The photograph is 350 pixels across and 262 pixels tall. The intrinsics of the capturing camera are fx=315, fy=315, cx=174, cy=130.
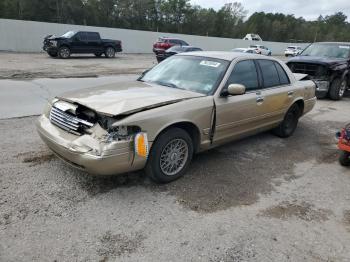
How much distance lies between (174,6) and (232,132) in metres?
58.9

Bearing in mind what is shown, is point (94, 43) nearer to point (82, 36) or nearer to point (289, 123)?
point (82, 36)

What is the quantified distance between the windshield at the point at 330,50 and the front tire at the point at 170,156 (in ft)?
29.9

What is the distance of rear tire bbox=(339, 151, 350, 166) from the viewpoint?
5.02 meters

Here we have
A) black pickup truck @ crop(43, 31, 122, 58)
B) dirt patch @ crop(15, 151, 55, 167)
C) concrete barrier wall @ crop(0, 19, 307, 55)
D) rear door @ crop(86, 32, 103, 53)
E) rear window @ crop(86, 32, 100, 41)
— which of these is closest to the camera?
dirt patch @ crop(15, 151, 55, 167)

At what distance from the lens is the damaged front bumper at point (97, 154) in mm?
3348

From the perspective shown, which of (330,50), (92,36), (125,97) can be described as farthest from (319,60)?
(92,36)

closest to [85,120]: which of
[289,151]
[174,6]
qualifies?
[289,151]

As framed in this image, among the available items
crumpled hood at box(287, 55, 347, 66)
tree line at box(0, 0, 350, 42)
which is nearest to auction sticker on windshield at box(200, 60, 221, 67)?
crumpled hood at box(287, 55, 347, 66)

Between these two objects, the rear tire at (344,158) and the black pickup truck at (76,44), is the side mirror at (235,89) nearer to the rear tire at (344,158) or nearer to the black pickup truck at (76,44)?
A: the rear tire at (344,158)

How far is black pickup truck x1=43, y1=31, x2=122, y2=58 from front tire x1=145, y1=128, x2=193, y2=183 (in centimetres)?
1837

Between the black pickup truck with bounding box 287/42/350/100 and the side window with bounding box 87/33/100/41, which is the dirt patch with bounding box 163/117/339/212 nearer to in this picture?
the black pickup truck with bounding box 287/42/350/100

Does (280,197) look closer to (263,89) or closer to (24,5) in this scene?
(263,89)

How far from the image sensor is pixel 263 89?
5.23 metres

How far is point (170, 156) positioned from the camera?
4016 mm
